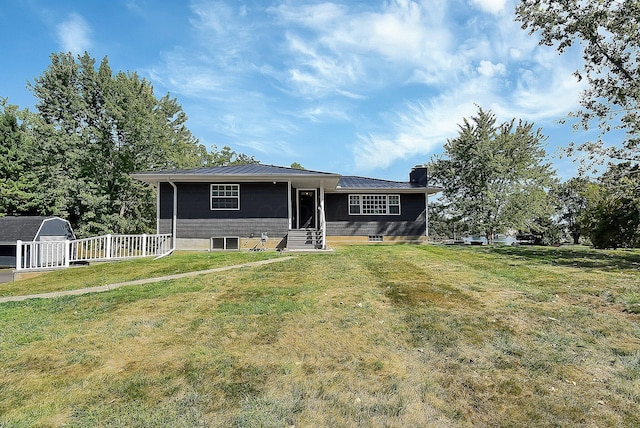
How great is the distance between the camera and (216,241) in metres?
15.3

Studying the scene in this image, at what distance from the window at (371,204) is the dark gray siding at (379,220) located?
23cm

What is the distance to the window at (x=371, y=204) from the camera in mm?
19266

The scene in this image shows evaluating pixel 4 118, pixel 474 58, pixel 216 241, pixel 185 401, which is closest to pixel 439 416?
pixel 185 401

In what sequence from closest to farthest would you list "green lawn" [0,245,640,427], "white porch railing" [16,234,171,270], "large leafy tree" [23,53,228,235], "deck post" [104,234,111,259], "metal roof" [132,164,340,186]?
"green lawn" [0,245,640,427], "white porch railing" [16,234,171,270], "deck post" [104,234,111,259], "metal roof" [132,164,340,186], "large leafy tree" [23,53,228,235]

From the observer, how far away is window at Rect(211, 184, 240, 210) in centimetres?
1535

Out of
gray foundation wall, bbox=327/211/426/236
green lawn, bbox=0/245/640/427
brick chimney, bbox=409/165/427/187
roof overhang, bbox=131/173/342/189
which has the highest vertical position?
brick chimney, bbox=409/165/427/187

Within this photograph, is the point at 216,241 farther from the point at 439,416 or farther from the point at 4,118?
the point at 4,118

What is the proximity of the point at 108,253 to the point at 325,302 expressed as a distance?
32.9 feet

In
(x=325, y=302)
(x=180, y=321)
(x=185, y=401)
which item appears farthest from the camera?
(x=325, y=302)

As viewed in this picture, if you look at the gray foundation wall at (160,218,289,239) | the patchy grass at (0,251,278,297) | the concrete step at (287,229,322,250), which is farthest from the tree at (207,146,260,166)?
the patchy grass at (0,251,278,297)

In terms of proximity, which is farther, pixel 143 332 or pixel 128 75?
pixel 128 75

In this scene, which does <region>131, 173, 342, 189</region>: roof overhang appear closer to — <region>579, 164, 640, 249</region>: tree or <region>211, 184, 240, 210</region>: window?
<region>211, 184, 240, 210</region>: window

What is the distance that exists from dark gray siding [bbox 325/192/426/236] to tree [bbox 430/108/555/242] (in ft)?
21.7

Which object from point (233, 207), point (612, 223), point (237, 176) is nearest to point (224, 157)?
point (233, 207)
